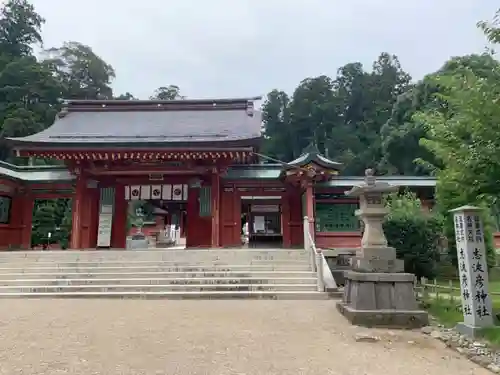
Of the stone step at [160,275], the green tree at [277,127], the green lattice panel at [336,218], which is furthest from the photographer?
the green tree at [277,127]

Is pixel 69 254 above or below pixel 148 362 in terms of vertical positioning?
above

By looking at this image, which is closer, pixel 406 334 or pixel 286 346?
pixel 286 346

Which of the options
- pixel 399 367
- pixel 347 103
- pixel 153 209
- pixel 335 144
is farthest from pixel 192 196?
pixel 347 103

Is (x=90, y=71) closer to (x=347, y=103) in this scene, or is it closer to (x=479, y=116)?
(x=347, y=103)

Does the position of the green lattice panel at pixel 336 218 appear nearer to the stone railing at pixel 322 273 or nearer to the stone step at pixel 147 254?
the stone step at pixel 147 254

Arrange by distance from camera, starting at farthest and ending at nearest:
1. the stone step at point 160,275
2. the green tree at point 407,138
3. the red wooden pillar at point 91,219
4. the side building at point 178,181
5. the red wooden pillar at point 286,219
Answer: the green tree at point 407,138 < the red wooden pillar at point 286,219 < the red wooden pillar at point 91,219 < the side building at point 178,181 < the stone step at point 160,275

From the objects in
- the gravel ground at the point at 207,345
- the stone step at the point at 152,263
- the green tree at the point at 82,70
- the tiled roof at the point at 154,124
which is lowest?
the gravel ground at the point at 207,345

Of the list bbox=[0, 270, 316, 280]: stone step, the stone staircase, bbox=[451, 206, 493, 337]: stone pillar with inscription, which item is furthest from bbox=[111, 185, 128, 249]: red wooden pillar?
bbox=[451, 206, 493, 337]: stone pillar with inscription

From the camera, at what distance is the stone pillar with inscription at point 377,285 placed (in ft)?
21.3

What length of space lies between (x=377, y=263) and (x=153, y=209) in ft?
99.5

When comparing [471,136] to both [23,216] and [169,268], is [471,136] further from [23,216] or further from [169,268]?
[23,216]

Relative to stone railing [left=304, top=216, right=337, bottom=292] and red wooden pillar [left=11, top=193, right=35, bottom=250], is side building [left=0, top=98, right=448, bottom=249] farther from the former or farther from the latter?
stone railing [left=304, top=216, right=337, bottom=292]

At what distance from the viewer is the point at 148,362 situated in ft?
14.4

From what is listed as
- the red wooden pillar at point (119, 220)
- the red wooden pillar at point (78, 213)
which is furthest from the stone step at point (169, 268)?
the red wooden pillar at point (119, 220)
